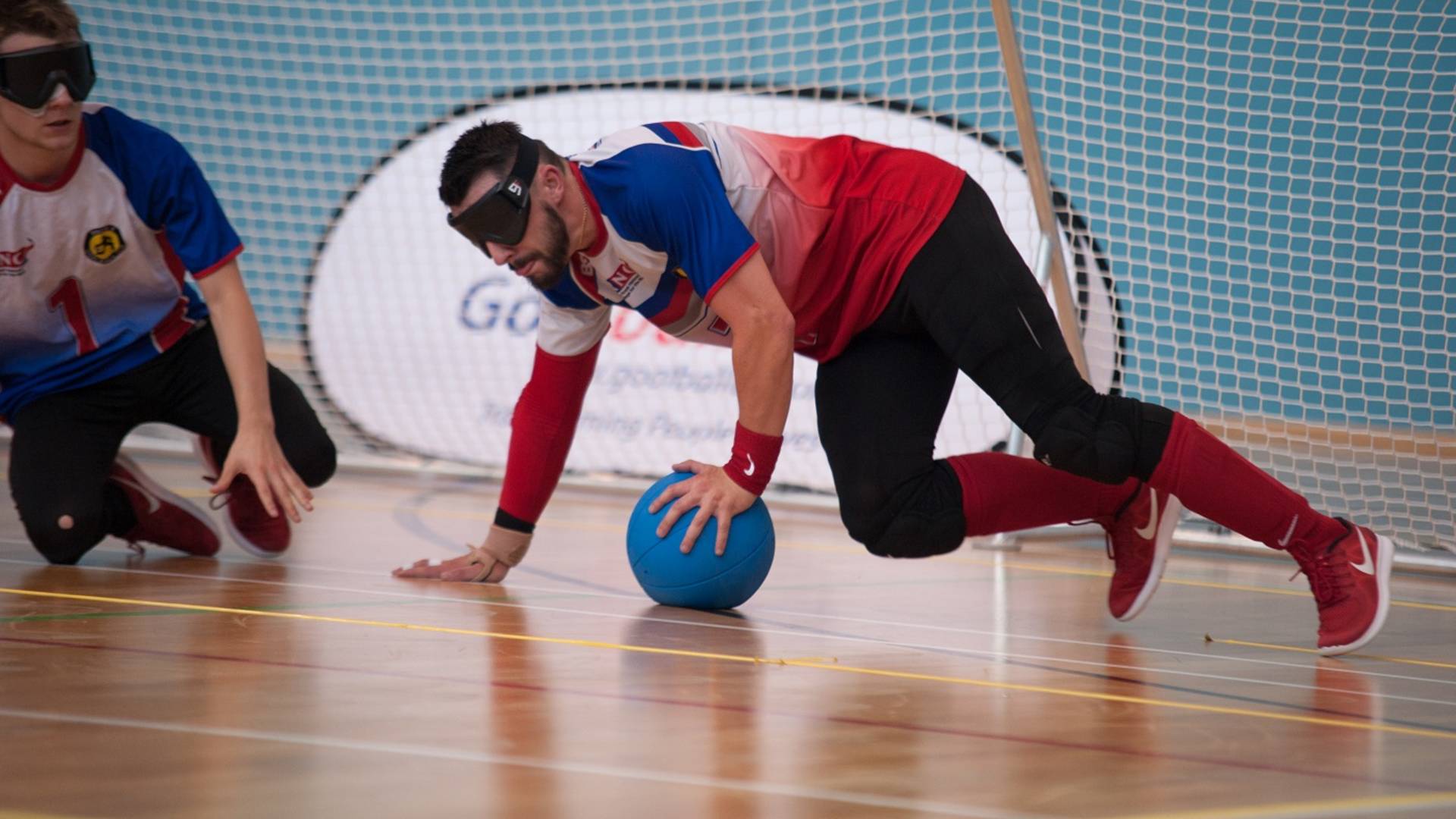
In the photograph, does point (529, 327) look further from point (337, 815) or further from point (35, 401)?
point (337, 815)

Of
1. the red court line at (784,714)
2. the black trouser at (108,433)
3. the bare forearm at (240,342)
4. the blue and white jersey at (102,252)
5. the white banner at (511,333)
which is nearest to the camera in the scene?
the red court line at (784,714)

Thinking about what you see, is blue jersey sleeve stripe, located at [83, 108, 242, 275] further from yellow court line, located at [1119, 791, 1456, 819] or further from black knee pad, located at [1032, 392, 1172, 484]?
yellow court line, located at [1119, 791, 1456, 819]

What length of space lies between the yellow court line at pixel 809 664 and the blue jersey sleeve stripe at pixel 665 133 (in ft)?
3.06

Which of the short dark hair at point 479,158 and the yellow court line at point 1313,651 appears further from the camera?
the yellow court line at point 1313,651

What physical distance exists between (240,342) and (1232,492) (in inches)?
78.7

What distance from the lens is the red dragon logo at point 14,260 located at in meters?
3.00

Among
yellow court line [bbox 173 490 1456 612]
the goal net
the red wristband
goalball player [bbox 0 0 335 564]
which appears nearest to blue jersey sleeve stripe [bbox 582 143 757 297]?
the red wristband

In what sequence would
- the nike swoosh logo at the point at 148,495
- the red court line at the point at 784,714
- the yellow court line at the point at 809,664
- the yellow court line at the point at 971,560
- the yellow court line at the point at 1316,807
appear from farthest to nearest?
the yellow court line at the point at 971,560 < the nike swoosh logo at the point at 148,495 < the yellow court line at the point at 809,664 < the red court line at the point at 784,714 < the yellow court line at the point at 1316,807

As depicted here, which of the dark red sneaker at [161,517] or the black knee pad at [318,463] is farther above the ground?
the black knee pad at [318,463]

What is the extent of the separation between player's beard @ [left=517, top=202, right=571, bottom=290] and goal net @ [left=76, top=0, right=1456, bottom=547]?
2.72 m

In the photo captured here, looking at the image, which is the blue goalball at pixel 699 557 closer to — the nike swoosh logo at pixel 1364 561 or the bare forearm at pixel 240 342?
the bare forearm at pixel 240 342

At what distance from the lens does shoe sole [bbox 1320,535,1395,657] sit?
262cm

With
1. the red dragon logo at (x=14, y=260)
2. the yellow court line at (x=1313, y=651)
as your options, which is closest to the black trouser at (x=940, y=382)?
the yellow court line at (x=1313, y=651)

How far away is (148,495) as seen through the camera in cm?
333
